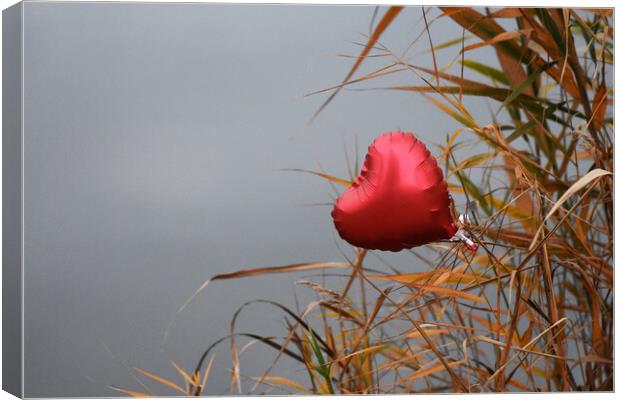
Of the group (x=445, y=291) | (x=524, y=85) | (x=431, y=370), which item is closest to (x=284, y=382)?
(x=431, y=370)

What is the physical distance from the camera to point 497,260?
3127 millimetres

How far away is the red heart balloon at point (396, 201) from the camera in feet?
10.2

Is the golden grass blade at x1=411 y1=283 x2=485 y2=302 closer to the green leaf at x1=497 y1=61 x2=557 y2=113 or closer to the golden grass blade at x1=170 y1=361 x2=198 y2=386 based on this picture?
the green leaf at x1=497 y1=61 x2=557 y2=113

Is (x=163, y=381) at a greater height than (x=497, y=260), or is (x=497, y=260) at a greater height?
(x=497, y=260)

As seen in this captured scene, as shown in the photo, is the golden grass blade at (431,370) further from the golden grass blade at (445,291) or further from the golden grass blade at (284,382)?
the golden grass blade at (284,382)

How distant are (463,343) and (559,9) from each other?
1.11 metres

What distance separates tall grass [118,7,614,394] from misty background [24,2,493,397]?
0.18 ft

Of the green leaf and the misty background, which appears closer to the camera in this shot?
the misty background

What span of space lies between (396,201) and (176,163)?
0.69 meters

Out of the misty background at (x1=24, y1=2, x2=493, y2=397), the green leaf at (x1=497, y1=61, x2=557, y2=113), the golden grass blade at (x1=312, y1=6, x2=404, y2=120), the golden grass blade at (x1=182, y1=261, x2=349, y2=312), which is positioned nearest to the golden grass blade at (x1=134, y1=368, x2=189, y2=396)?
the misty background at (x1=24, y1=2, x2=493, y2=397)

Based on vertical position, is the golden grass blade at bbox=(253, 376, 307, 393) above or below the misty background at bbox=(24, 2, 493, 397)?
below

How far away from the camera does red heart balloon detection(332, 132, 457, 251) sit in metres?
3.12

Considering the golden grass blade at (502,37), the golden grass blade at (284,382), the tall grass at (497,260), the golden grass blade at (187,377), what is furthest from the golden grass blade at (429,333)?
the golden grass blade at (502,37)

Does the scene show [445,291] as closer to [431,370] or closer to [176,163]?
[431,370]
